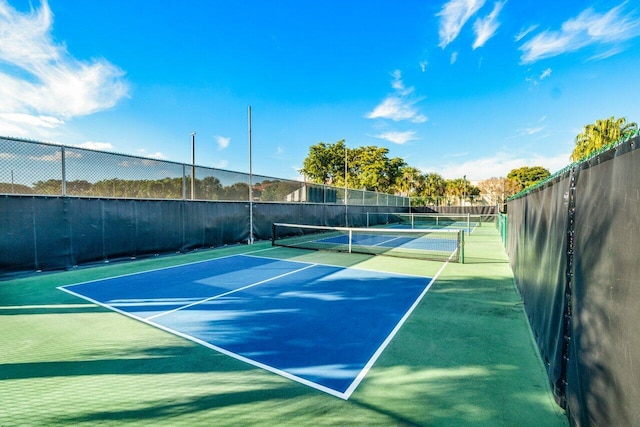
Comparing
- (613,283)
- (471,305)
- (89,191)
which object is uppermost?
(89,191)

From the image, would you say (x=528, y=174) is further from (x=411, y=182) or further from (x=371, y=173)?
(x=371, y=173)

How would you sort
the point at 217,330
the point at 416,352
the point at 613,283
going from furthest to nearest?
1. the point at 217,330
2. the point at 416,352
3. the point at 613,283

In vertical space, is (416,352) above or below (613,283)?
below

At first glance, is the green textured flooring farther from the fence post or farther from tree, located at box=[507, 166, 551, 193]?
tree, located at box=[507, 166, 551, 193]

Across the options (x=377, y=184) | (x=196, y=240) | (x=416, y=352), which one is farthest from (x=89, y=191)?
(x=377, y=184)

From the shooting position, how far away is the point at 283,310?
5.14m

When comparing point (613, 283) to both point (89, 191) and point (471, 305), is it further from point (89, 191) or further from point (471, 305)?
point (89, 191)

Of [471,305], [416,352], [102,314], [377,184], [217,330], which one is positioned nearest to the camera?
[416,352]

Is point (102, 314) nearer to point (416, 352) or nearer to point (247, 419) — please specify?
point (247, 419)

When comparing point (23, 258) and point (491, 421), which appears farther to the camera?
point (23, 258)

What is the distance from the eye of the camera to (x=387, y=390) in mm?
2869

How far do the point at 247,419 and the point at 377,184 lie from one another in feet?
144

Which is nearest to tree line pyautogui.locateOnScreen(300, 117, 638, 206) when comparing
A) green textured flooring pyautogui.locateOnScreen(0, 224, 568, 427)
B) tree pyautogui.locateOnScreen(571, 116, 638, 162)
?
tree pyautogui.locateOnScreen(571, 116, 638, 162)

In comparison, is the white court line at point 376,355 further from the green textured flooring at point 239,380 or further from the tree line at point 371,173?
the tree line at point 371,173
